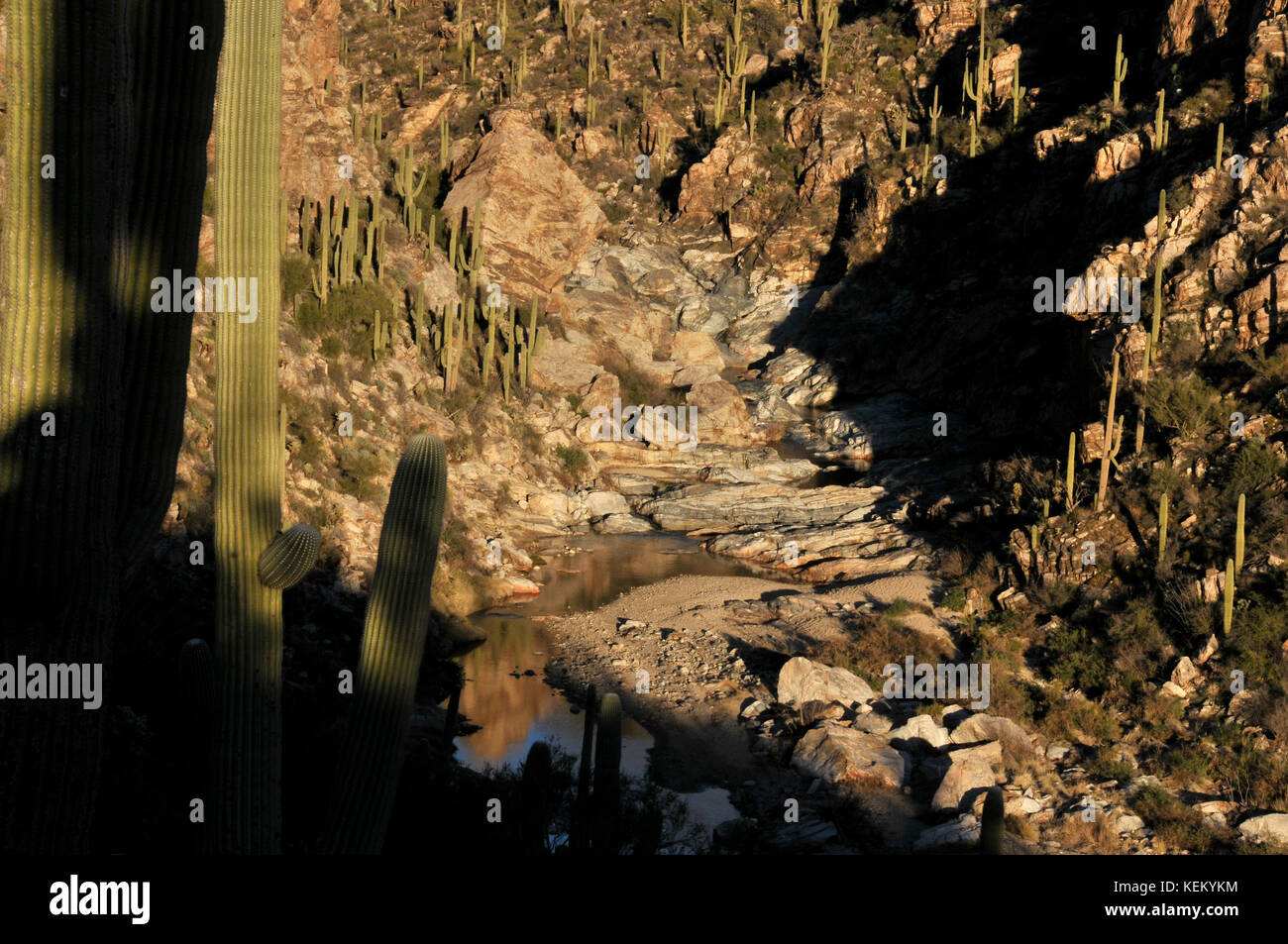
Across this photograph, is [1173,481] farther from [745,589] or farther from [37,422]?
[37,422]

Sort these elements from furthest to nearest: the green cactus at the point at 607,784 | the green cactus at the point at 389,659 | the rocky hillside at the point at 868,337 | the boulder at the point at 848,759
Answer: the rocky hillside at the point at 868,337, the boulder at the point at 848,759, the green cactus at the point at 607,784, the green cactus at the point at 389,659

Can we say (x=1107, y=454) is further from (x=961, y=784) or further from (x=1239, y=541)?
(x=961, y=784)

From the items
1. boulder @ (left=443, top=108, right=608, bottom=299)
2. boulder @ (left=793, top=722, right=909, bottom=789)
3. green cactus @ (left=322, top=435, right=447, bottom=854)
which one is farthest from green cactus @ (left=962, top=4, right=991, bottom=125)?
green cactus @ (left=322, top=435, right=447, bottom=854)

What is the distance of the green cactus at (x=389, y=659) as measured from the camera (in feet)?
15.0

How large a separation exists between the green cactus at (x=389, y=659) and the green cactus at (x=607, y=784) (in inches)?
90.9

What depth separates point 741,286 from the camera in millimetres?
35125

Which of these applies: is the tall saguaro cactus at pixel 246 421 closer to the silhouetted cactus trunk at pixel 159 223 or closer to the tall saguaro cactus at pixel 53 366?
the silhouetted cactus trunk at pixel 159 223

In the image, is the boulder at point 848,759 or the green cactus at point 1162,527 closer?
the boulder at point 848,759

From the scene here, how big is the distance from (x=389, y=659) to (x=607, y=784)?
275 centimetres

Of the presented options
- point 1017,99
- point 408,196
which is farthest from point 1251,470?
point 1017,99

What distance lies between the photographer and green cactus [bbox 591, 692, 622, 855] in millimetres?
6793

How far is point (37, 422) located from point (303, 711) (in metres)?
6.33

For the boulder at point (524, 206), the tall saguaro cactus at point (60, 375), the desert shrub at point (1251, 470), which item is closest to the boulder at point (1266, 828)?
the desert shrub at point (1251, 470)
